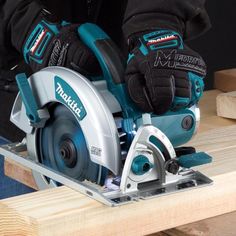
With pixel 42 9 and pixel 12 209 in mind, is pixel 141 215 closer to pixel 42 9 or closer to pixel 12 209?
pixel 12 209

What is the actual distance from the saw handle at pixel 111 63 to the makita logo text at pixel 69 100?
10 cm

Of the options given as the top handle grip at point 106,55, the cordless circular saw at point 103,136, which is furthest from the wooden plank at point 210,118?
the top handle grip at point 106,55

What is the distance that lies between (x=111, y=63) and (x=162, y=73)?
153mm

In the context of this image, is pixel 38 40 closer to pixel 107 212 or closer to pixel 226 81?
pixel 107 212

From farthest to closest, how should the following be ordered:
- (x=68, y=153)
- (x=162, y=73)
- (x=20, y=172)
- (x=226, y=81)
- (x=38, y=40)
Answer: (x=226, y=81) → (x=20, y=172) → (x=38, y=40) → (x=68, y=153) → (x=162, y=73)

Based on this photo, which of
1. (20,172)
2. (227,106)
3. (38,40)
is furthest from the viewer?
(227,106)

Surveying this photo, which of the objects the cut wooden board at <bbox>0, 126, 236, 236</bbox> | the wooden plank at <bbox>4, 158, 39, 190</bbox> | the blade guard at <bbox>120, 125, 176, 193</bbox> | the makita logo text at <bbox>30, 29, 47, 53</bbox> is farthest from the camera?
the wooden plank at <bbox>4, 158, 39, 190</bbox>

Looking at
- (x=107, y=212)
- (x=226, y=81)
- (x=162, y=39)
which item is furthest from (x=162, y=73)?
(x=226, y=81)

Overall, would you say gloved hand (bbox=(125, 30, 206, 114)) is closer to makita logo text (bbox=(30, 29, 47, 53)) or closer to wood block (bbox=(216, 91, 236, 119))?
makita logo text (bbox=(30, 29, 47, 53))

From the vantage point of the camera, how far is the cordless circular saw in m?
1.56

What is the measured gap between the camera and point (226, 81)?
2742mm

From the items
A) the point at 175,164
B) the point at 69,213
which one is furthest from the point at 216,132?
the point at 69,213

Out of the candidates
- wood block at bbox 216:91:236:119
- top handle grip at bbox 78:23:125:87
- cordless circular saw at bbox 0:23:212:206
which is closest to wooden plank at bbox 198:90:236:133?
wood block at bbox 216:91:236:119

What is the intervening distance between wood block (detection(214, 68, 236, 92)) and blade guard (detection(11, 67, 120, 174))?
3.86ft
